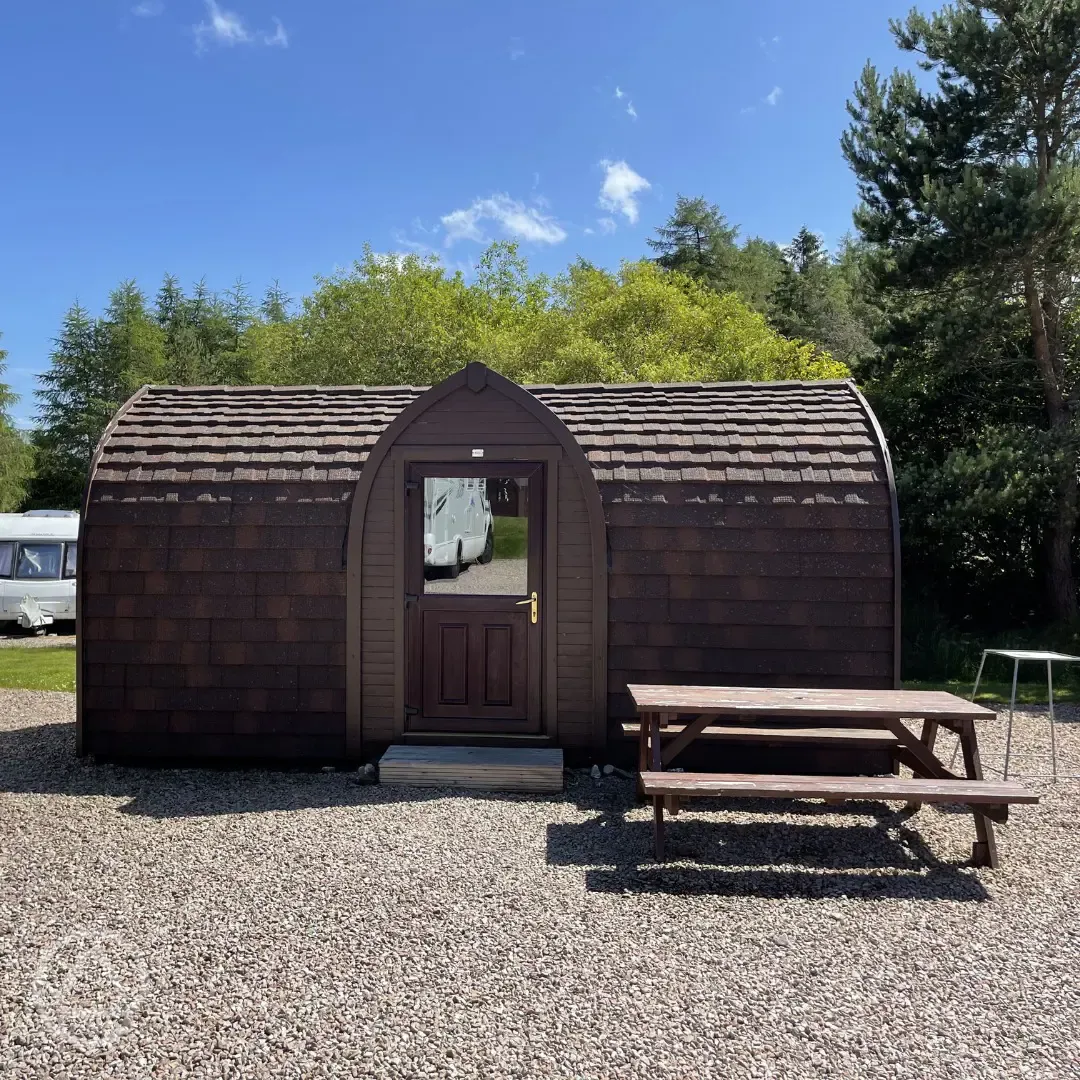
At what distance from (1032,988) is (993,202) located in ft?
35.5

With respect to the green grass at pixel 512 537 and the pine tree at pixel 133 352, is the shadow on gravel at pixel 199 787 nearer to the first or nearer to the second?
the green grass at pixel 512 537

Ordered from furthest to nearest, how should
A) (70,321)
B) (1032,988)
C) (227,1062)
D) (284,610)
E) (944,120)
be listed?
(70,321), (944,120), (284,610), (1032,988), (227,1062)

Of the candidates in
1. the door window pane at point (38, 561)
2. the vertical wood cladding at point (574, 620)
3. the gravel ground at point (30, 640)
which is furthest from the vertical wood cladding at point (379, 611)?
the door window pane at point (38, 561)

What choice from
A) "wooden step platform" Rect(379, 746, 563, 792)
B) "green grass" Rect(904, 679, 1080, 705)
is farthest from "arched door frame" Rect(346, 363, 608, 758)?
"green grass" Rect(904, 679, 1080, 705)

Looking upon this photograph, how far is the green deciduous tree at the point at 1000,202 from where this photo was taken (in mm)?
11297

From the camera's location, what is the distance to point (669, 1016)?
293cm

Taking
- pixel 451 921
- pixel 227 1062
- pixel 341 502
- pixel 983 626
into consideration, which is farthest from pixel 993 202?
pixel 227 1062

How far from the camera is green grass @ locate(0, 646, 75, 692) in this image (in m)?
10.2

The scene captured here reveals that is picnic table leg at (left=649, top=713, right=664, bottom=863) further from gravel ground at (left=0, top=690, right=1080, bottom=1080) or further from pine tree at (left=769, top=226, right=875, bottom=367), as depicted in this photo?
pine tree at (left=769, top=226, right=875, bottom=367)

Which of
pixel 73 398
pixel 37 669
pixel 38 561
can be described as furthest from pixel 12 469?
pixel 37 669

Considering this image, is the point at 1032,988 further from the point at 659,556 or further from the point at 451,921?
the point at 659,556

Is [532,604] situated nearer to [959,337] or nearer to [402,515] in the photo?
[402,515]

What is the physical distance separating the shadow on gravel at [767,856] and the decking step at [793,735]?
1.38 ft

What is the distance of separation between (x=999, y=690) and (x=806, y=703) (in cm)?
681
